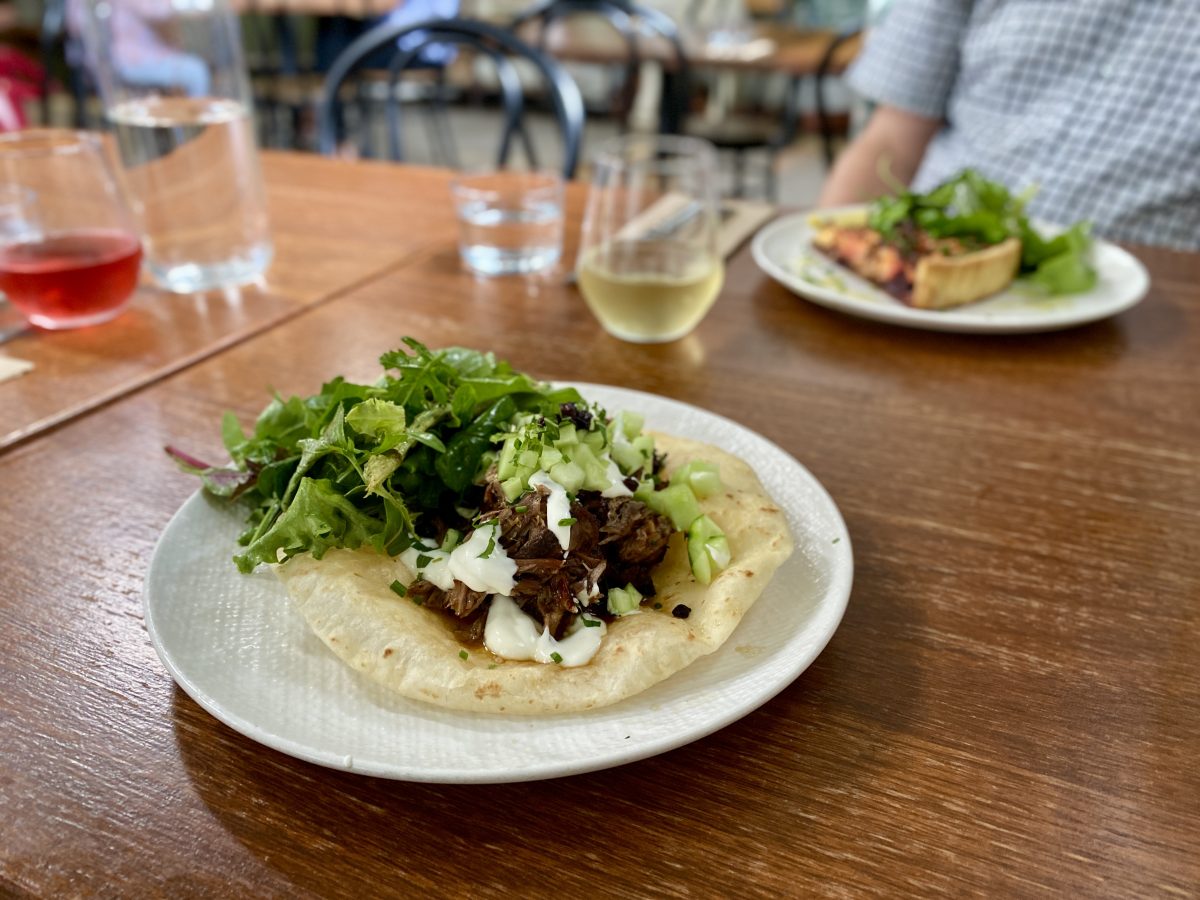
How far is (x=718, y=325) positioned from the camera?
1419 millimetres

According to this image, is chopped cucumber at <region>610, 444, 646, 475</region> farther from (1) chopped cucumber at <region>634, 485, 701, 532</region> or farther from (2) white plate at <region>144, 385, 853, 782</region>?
(2) white plate at <region>144, 385, 853, 782</region>

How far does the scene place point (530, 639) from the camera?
2.23 feet

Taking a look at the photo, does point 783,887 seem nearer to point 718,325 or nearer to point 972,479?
point 972,479

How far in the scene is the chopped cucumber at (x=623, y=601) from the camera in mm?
724

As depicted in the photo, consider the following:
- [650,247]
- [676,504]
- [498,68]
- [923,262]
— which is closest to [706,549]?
[676,504]

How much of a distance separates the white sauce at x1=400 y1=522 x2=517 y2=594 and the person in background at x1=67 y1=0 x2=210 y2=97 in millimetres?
1347

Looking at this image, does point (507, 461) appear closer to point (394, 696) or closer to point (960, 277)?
point (394, 696)

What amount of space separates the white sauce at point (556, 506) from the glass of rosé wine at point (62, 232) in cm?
89

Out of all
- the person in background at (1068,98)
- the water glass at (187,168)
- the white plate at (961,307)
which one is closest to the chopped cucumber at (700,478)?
the white plate at (961,307)

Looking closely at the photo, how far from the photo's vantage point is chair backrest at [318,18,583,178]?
2.35 m

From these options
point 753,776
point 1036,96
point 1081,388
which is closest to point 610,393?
point 753,776

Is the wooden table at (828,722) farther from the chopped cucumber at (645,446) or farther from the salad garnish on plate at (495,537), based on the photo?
the chopped cucumber at (645,446)

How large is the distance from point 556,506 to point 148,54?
7.78 ft

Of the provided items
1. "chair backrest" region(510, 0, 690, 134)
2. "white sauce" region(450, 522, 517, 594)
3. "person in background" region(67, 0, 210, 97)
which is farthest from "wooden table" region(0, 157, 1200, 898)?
"chair backrest" region(510, 0, 690, 134)
